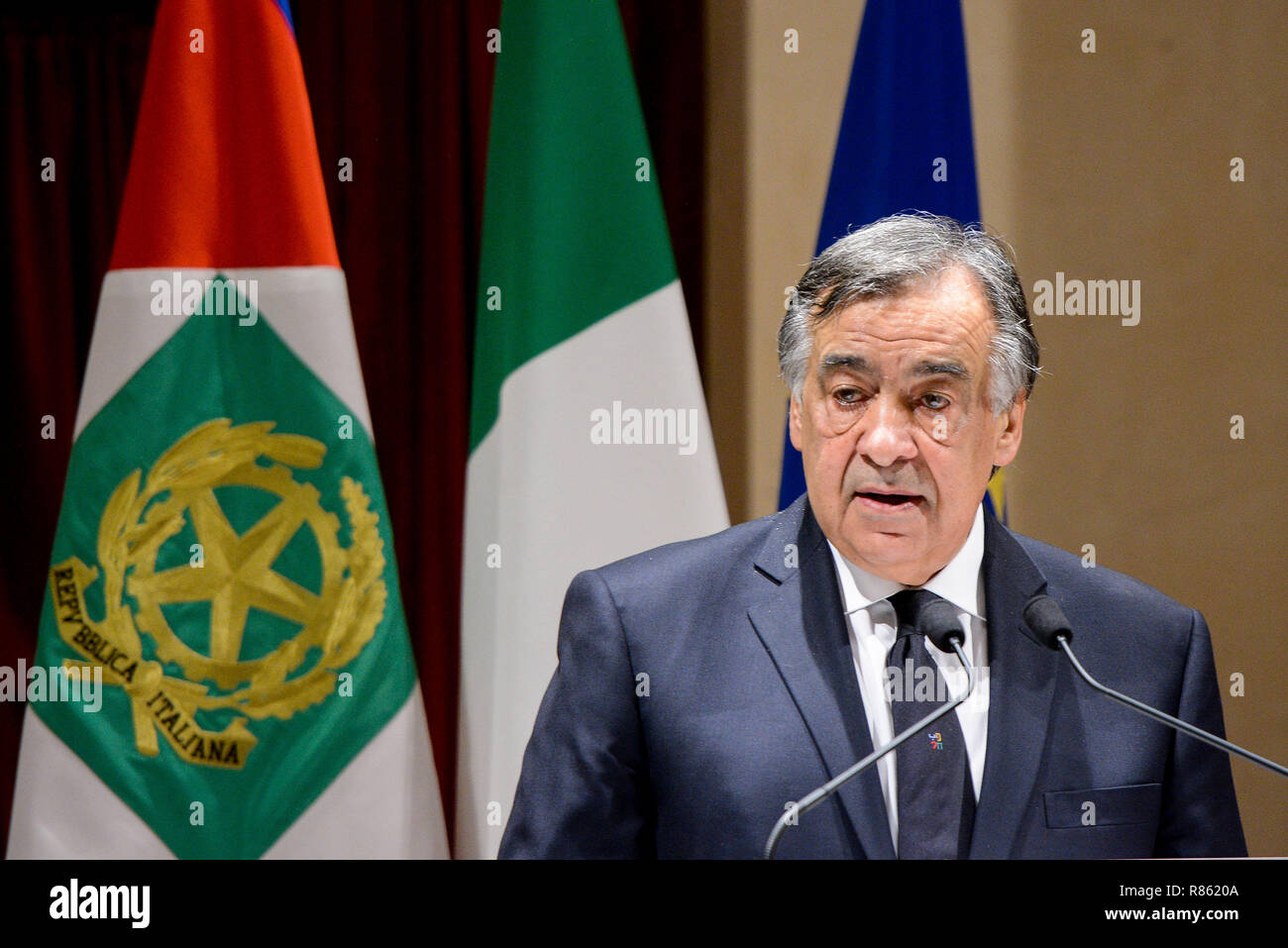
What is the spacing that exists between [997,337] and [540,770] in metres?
0.84

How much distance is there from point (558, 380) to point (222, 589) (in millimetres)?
774

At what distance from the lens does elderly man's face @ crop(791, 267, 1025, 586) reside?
1596mm

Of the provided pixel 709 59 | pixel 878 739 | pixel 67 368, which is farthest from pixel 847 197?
pixel 67 368

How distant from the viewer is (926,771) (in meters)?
1.47

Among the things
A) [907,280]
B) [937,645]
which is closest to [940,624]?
[937,645]

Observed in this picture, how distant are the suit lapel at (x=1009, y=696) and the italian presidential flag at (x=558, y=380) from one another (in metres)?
0.87

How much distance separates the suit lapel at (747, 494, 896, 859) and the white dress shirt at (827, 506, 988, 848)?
2cm

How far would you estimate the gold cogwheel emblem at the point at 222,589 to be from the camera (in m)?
2.33

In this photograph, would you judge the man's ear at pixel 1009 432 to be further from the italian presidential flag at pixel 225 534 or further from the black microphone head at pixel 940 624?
the italian presidential flag at pixel 225 534

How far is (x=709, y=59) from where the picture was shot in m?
2.62

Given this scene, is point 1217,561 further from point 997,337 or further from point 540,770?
point 540,770

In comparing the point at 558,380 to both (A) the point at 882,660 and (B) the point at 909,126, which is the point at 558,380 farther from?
(A) the point at 882,660

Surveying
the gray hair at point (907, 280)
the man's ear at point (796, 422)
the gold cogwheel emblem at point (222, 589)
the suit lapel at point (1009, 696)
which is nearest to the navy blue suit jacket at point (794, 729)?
the suit lapel at point (1009, 696)

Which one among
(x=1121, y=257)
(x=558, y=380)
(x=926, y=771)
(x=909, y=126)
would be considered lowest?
(x=926, y=771)
